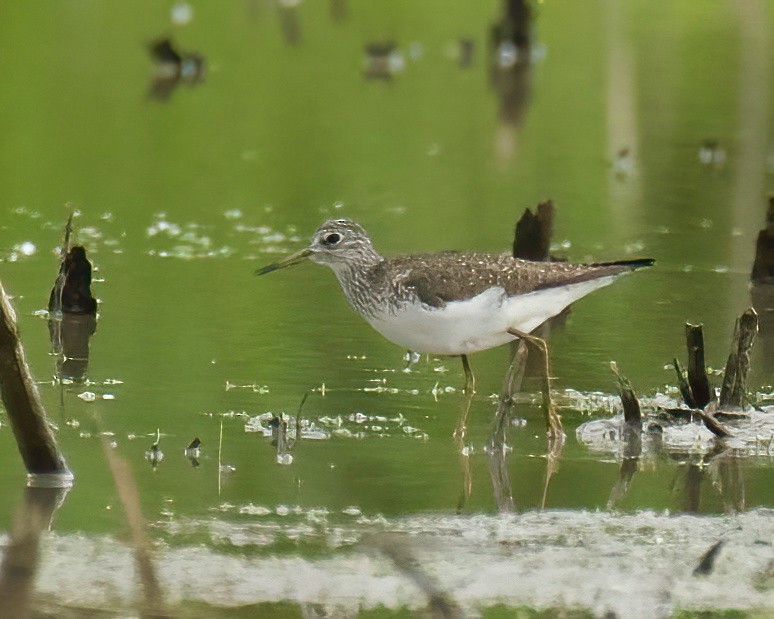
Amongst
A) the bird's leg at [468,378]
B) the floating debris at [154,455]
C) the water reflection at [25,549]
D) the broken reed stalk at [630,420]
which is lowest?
the water reflection at [25,549]

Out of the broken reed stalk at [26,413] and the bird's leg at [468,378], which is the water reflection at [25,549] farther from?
the bird's leg at [468,378]

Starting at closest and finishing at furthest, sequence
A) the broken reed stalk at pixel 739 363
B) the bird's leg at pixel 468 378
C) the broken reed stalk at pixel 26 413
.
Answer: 1. the broken reed stalk at pixel 26 413
2. the broken reed stalk at pixel 739 363
3. the bird's leg at pixel 468 378

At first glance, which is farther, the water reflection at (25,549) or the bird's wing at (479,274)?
the bird's wing at (479,274)

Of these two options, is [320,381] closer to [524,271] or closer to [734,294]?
[524,271]

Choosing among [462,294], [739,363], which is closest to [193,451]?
[462,294]

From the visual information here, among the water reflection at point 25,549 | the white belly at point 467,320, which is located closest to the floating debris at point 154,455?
the water reflection at point 25,549

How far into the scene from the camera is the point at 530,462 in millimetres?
7457

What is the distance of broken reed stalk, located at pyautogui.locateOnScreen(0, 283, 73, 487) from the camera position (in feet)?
21.2

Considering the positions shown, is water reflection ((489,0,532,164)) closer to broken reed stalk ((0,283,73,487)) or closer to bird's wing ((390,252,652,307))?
bird's wing ((390,252,652,307))

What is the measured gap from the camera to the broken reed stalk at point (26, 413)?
6.45 m

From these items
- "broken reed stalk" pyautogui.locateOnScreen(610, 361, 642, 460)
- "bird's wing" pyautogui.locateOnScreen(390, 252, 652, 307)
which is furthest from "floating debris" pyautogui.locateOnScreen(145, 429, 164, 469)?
"broken reed stalk" pyautogui.locateOnScreen(610, 361, 642, 460)

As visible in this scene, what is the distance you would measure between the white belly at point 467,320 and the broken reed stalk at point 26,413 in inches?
76.5

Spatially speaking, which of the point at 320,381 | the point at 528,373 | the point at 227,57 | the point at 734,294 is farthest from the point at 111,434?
the point at 227,57

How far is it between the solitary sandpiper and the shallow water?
416 mm
